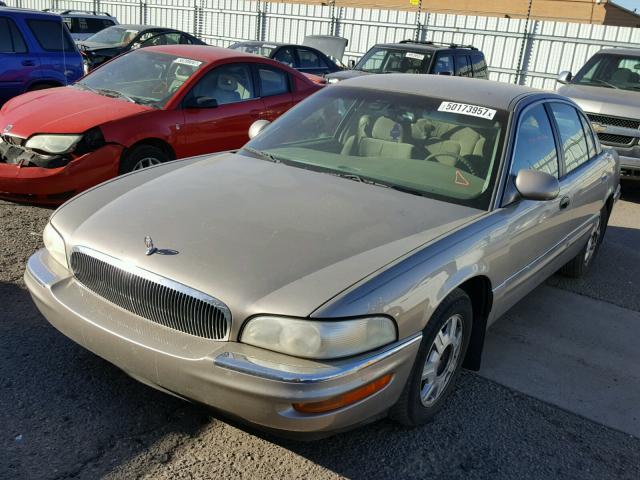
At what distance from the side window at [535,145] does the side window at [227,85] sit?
12.1 feet

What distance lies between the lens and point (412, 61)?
40.8 ft

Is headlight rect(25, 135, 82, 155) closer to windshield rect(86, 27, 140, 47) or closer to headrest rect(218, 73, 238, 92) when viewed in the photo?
headrest rect(218, 73, 238, 92)

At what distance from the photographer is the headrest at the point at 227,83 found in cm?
699

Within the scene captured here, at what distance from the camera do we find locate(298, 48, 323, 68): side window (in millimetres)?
14188

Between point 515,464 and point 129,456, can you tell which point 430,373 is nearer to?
point 515,464

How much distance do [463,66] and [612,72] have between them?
3776mm

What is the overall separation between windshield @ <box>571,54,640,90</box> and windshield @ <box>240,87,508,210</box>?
704cm

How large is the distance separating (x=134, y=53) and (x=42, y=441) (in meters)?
5.53

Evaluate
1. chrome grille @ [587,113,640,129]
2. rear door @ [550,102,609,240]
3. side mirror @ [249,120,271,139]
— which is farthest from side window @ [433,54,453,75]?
side mirror @ [249,120,271,139]

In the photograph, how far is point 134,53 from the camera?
738 cm

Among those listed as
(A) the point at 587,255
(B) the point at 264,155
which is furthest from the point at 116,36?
(A) the point at 587,255

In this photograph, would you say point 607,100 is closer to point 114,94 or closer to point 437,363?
point 114,94

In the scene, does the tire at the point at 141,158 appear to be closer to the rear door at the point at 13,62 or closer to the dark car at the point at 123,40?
the rear door at the point at 13,62

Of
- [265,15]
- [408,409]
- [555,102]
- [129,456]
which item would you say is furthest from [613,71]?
[265,15]
